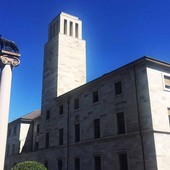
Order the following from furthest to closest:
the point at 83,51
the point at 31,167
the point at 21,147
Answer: the point at 21,147 < the point at 83,51 < the point at 31,167

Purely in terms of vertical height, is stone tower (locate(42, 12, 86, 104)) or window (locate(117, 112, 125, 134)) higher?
stone tower (locate(42, 12, 86, 104))

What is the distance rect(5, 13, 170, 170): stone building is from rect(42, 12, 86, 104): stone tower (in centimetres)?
15

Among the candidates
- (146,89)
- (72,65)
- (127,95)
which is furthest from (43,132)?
(146,89)

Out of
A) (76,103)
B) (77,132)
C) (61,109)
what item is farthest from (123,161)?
(61,109)

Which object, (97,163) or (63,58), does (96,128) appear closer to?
(97,163)

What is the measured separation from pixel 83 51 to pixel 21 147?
19.9 m

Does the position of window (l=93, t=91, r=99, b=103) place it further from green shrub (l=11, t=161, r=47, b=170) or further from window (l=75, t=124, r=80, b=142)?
green shrub (l=11, t=161, r=47, b=170)

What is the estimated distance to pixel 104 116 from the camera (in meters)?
26.4

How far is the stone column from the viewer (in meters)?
15.4

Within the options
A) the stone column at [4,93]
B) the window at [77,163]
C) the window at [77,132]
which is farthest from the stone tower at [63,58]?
the stone column at [4,93]

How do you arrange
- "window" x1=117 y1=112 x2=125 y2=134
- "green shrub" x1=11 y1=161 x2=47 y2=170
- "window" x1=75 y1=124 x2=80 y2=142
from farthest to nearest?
"window" x1=75 y1=124 x2=80 y2=142 → "window" x1=117 y1=112 x2=125 y2=134 → "green shrub" x1=11 y1=161 x2=47 y2=170

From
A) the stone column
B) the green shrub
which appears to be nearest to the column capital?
the stone column

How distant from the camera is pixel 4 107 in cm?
1608

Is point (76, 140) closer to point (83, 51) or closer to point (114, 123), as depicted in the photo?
point (114, 123)
